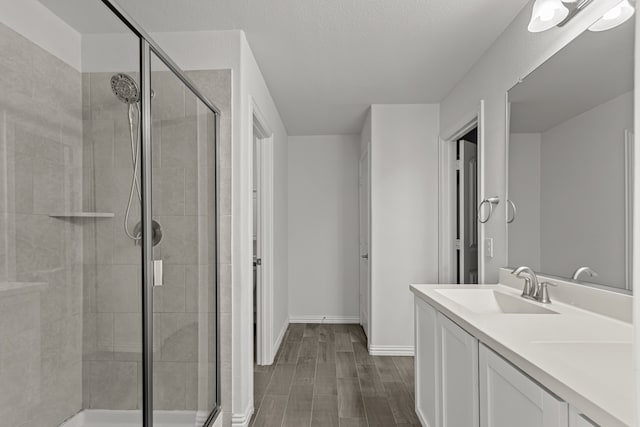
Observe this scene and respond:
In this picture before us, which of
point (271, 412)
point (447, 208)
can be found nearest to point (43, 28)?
point (271, 412)

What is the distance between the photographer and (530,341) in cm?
125

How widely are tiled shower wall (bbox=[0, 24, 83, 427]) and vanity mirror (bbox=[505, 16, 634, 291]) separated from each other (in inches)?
74.8

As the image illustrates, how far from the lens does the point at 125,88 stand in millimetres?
1528

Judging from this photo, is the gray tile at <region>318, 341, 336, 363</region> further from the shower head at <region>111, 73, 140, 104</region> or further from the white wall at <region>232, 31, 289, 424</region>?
the shower head at <region>111, 73, 140, 104</region>

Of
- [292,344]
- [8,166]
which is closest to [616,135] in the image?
[8,166]

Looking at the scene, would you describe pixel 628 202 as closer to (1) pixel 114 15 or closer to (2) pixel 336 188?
(1) pixel 114 15

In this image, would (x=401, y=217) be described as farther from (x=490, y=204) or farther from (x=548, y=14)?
(x=548, y=14)

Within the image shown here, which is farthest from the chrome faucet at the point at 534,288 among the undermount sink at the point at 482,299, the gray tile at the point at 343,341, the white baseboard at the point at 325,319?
the white baseboard at the point at 325,319

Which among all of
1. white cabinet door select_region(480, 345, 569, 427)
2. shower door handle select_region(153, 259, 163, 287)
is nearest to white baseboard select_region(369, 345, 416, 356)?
white cabinet door select_region(480, 345, 569, 427)

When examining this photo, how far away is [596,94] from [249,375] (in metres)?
2.42

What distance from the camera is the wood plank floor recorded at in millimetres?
2648

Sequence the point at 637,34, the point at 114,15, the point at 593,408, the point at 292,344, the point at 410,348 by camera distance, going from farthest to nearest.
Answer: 1. the point at 292,344
2. the point at 410,348
3. the point at 114,15
4. the point at 593,408
5. the point at 637,34

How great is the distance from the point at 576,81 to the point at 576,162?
1.19 ft

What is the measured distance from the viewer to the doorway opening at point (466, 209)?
375 centimetres
